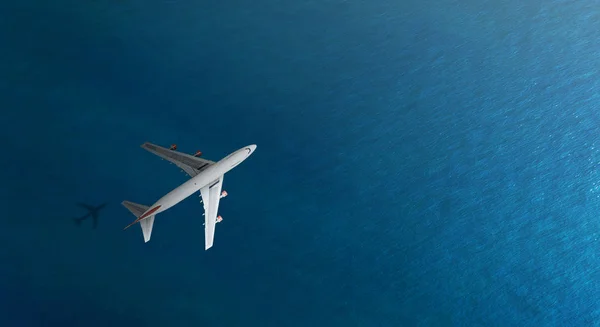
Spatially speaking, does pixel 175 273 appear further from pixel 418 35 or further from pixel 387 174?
pixel 418 35

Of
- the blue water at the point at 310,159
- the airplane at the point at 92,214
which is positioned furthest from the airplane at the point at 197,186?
the airplane at the point at 92,214

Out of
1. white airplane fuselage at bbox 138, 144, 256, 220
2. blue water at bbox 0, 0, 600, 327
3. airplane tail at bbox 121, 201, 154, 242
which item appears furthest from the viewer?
blue water at bbox 0, 0, 600, 327

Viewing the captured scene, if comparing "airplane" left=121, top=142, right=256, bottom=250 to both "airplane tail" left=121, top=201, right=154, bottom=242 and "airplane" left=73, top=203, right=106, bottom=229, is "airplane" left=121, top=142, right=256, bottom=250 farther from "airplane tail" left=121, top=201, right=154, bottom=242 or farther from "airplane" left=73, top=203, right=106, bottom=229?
"airplane" left=73, top=203, right=106, bottom=229

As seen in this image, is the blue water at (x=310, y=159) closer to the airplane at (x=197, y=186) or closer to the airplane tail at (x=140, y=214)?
the airplane tail at (x=140, y=214)

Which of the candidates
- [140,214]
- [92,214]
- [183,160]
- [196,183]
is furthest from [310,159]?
[92,214]

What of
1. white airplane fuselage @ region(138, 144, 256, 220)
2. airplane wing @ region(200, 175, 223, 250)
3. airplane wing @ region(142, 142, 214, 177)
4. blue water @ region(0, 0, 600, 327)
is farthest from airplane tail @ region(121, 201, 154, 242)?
airplane wing @ region(142, 142, 214, 177)

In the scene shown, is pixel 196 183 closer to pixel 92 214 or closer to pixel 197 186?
pixel 197 186
